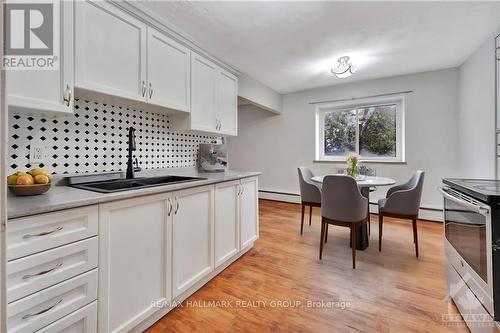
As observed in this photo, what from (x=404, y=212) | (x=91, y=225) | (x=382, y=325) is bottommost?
(x=382, y=325)

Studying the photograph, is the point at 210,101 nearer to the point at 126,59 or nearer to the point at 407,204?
the point at 126,59

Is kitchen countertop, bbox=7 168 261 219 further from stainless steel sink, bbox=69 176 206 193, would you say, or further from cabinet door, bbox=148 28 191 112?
cabinet door, bbox=148 28 191 112

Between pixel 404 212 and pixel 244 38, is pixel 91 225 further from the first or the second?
pixel 404 212

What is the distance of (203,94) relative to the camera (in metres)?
2.32

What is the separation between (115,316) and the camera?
3.91 ft

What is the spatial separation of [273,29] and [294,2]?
1.43 ft

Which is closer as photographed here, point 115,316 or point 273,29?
point 115,316

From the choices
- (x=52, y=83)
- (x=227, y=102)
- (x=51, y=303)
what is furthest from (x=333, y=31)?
(x=51, y=303)

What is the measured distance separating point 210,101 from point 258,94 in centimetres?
173

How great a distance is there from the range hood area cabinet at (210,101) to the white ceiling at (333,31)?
0.33m

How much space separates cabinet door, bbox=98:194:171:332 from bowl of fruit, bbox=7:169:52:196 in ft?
1.10

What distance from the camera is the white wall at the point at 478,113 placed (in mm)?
2432

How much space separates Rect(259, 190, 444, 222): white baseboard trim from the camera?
3.52m

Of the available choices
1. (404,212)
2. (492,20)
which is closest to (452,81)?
(492,20)
